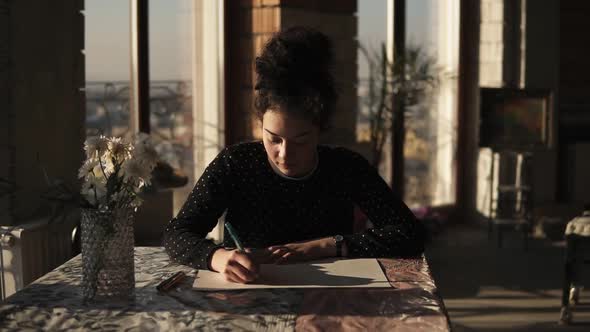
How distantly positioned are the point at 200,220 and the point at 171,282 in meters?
0.43

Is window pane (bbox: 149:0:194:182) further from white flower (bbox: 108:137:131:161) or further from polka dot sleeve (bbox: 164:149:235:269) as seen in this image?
white flower (bbox: 108:137:131:161)

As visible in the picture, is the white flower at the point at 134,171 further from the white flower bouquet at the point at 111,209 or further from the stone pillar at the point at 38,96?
the stone pillar at the point at 38,96

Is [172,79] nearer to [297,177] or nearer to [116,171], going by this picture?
[297,177]

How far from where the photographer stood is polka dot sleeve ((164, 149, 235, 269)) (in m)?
1.90

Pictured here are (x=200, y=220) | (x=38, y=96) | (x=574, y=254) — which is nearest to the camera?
(x=200, y=220)

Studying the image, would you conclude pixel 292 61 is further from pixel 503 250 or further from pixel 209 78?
pixel 503 250

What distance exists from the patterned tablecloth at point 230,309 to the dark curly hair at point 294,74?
0.50m

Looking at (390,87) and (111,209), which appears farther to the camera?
(390,87)

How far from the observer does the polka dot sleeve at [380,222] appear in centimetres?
201

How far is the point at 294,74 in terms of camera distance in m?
2.01

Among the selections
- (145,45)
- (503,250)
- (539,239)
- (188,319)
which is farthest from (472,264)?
(188,319)

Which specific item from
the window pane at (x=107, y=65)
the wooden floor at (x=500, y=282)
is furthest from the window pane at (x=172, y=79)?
the wooden floor at (x=500, y=282)

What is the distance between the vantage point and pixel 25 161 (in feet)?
10.1

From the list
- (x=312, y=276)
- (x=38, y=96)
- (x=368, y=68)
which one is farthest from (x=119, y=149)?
(x=368, y=68)
